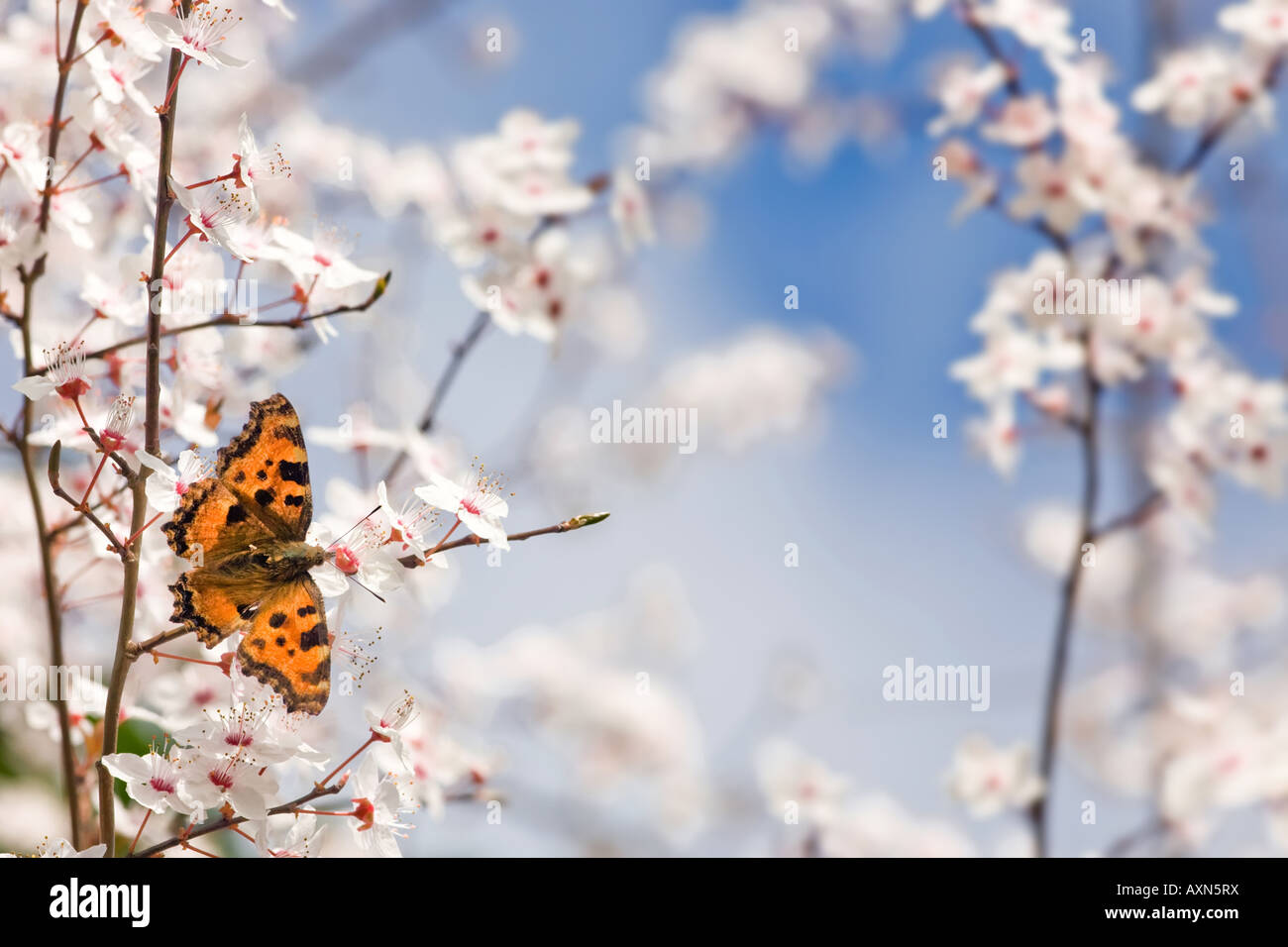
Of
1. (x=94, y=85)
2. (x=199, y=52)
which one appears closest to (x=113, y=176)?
(x=94, y=85)

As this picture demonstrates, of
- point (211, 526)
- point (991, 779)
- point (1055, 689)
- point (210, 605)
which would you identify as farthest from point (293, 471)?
point (991, 779)

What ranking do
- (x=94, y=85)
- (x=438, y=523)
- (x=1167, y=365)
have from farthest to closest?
(x=1167, y=365), (x=94, y=85), (x=438, y=523)

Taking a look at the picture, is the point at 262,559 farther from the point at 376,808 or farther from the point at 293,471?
the point at 376,808

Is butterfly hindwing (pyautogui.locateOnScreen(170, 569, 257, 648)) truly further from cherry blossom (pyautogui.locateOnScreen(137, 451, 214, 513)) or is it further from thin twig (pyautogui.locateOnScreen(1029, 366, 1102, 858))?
thin twig (pyautogui.locateOnScreen(1029, 366, 1102, 858))

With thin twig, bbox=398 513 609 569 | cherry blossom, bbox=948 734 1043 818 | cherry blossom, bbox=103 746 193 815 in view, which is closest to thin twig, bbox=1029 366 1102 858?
cherry blossom, bbox=948 734 1043 818

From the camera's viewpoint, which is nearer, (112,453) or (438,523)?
(112,453)

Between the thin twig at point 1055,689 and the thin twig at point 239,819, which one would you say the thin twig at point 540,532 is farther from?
the thin twig at point 1055,689

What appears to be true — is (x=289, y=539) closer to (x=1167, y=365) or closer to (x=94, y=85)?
(x=94, y=85)

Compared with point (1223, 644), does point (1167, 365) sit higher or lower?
higher
